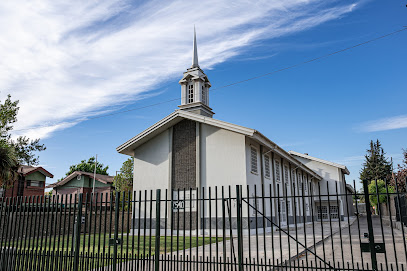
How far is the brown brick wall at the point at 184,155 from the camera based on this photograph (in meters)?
20.1

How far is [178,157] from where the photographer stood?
→ 20.7 meters

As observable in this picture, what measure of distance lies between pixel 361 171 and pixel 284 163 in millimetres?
47025

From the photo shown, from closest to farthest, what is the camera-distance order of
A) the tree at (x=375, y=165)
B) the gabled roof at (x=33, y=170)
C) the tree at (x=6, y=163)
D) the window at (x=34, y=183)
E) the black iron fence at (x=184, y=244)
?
the black iron fence at (x=184, y=244)
the tree at (x=6, y=163)
the gabled roof at (x=33, y=170)
the window at (x=34, y=183)
the tree at (x=375, y=165)

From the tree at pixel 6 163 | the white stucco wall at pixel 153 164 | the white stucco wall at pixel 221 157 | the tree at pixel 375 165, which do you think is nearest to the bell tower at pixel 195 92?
the white stucco wall at pixel 153 164

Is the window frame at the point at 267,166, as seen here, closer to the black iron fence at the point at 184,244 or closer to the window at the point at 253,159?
the window at the point at 253,159

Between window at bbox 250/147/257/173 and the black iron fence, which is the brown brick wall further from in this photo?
window at bbox 250/147/257/173

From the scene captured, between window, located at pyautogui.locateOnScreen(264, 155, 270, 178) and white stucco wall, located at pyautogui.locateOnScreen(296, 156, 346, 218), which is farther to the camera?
white stucco wall, located at pyautogui.locateOnScreen(296, 156, 346, 218)

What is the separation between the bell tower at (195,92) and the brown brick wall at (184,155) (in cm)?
246

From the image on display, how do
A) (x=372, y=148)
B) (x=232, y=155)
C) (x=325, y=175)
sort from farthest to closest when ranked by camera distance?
(x=372, y=148)
(x=325, y=175)
(x=232, y=155)

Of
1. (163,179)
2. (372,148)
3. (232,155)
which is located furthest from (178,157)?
(372,148)

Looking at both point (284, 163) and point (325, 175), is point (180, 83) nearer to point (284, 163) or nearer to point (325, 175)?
point (284, 163)

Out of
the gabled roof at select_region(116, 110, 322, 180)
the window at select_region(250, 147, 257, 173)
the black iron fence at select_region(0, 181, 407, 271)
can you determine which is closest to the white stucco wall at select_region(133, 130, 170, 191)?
the gabled roof at select_region(116, 110, 322, 180)

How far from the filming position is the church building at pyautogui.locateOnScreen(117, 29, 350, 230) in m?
19.0

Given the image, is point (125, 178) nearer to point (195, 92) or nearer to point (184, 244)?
point (195, 92)
